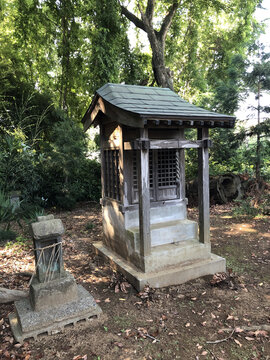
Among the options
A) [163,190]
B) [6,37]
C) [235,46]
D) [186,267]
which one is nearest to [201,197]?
[163,190]

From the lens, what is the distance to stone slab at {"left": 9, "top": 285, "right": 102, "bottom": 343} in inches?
129

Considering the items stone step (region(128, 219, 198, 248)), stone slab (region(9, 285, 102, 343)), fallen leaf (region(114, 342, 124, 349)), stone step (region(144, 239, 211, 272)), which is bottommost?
fallen leaf (region(114, 342, 124, 349))

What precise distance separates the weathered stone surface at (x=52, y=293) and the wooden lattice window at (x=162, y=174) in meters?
2.19

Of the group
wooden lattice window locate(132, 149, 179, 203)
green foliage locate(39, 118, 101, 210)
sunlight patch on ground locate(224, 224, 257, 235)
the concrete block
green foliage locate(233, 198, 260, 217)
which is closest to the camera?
the concrete block

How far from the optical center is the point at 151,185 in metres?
5.58

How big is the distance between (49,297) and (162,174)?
3.23 meters

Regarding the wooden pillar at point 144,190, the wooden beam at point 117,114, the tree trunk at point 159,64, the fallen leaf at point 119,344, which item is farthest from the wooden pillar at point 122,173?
the tree trunk at point 159,64

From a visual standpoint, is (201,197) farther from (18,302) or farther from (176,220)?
(18,302)

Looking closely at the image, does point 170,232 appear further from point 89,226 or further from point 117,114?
point 89,226

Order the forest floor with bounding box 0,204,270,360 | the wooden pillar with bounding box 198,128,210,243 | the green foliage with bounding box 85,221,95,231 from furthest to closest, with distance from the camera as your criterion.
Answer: the green foliage with bounding box 85,221,95,231 < the wooden pillar with bounding box 198,128,210,243 < the forest floor with bounding box 0,204,270,360

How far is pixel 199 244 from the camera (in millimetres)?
5039

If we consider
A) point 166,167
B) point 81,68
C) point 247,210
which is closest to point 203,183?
point 166,167

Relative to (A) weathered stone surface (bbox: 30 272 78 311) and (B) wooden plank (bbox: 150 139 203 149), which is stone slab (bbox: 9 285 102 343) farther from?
(B) wooden plank (bbox: 150 139 203 149)

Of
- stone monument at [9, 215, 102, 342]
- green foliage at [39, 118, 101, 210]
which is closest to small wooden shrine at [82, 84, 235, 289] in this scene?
stone monument at [9, 215, 102, 342]
